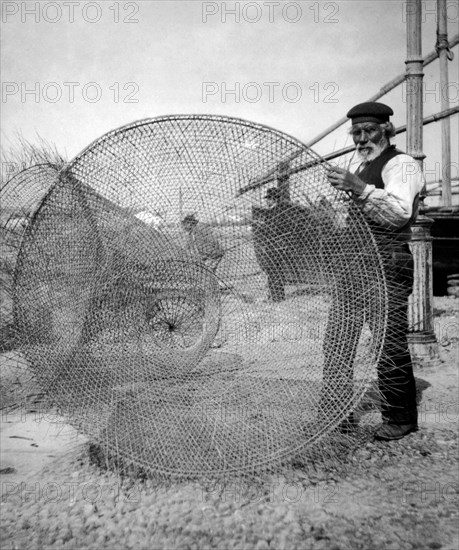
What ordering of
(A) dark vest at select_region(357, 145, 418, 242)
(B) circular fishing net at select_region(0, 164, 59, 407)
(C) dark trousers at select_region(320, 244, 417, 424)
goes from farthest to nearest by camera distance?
(B) circular fishing net at select_region(0, 164, 59, 407) → (A) dark vest at select_region(357, 145, 418, 242) → (C) dark trousers at select_region(320, 244, 417, 424)

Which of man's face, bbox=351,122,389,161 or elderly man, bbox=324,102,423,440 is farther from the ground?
man's face, bbox=351,122,389,161

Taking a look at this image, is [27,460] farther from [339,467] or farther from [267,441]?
[339,467]

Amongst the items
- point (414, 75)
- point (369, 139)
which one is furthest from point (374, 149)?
point (414, 75)

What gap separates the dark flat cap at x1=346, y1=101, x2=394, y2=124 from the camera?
10.3 feet

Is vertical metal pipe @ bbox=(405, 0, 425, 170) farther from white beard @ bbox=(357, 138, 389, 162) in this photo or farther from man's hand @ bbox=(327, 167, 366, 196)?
man's hand @ bbox=(327, 167, 366, 196)

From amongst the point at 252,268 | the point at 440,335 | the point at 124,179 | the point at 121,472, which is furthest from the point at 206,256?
the point at 440,335

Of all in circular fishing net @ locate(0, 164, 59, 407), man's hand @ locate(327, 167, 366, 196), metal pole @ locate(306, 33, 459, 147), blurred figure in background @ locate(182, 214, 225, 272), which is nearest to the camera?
man's hand @ locate(327, 167, 366, 196)

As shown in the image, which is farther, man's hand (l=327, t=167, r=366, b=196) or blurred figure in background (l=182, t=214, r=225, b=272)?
blurred figure in background (l=182, t=214, r=225, b=272)

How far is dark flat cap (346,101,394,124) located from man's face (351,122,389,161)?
3cm

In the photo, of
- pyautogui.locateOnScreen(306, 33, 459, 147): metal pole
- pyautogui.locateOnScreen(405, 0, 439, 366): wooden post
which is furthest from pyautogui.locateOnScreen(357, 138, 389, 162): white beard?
pyautogui.locateOnScreen(306, 33, 459, 147): metal pole

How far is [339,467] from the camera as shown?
2795 mm

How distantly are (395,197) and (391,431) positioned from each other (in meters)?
1.31

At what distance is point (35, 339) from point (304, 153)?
64.0 inches

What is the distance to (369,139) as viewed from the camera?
10.4ft
